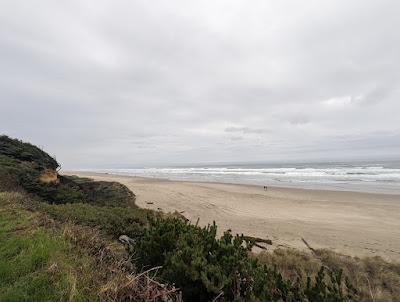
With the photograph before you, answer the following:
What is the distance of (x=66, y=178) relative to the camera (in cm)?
1544

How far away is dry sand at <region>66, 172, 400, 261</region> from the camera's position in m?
11.5

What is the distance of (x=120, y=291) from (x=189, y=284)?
815 millimetres

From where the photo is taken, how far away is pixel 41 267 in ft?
13.1

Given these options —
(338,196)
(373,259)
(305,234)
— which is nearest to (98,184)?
(305,234)

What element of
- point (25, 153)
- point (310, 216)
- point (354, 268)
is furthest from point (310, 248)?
point (25, 153)

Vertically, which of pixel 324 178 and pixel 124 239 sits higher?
pixel 324 178

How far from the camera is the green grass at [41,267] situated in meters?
3.32

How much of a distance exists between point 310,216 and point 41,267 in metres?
15.1

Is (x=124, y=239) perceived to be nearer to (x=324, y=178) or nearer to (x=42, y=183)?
(x=42, y=183)

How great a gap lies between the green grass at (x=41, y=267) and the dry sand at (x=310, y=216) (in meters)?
7.71

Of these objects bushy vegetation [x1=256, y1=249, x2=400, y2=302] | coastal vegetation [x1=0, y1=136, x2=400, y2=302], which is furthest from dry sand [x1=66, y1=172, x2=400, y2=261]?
coastal vegetation [x1=0, y1=136, x2=400, y2=302]

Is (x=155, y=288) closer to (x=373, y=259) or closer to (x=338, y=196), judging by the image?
(x=373, y=259)

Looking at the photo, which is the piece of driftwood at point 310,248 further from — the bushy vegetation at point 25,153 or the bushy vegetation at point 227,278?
the bushy vegetation at point 25,153

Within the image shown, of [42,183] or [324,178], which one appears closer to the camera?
[42,183]
